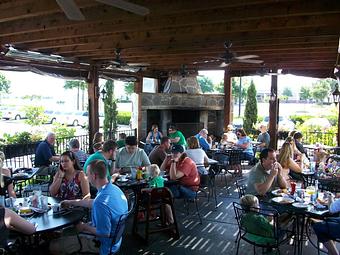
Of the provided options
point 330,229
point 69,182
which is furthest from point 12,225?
point 330,229

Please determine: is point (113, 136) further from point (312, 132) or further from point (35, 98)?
point (35, 98)

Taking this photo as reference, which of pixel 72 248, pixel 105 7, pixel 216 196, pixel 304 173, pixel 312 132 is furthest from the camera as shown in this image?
pixel 312 132

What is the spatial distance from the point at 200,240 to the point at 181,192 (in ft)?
2.75

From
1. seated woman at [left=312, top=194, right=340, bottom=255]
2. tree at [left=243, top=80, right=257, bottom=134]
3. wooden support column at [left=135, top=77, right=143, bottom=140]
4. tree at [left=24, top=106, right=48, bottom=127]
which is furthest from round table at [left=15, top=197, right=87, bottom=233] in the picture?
tree at [left=243, top=80, right=257, bottom=134]

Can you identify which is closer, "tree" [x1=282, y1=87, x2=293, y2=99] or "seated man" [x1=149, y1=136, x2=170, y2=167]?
"seated man" [x1=149, y1=136, x2=170, y2=167]

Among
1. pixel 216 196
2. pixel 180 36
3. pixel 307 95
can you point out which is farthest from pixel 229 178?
pixel 307 95

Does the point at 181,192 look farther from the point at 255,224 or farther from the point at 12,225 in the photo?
the point at 12,225

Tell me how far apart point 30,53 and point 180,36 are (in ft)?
11.6

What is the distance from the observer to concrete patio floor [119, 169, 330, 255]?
4.27 metres

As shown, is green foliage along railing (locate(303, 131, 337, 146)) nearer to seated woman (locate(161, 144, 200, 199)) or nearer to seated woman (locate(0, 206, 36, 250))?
seated woman (locate(161, 144, 200, 199))

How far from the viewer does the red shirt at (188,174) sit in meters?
5.16

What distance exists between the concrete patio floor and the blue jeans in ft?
1.34

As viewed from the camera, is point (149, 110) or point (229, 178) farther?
point (149, 110)

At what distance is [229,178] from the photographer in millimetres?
8375
